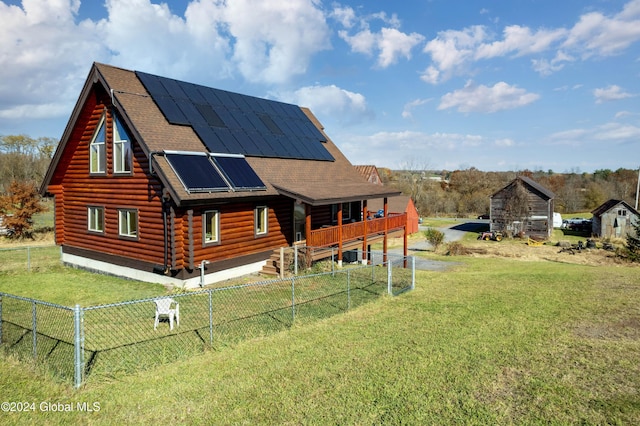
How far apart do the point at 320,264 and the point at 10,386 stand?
44.4 feet

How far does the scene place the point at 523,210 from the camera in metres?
42.8

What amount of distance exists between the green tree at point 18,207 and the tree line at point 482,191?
57724 millimetres

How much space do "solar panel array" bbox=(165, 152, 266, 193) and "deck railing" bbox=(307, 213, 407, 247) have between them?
10.5 feet

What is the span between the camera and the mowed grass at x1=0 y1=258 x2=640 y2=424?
6363 millimetres

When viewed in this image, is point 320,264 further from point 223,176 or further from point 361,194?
point 223,176

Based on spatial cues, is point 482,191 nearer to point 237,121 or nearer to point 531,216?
point 531,216

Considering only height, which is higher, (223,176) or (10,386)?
(223,176)

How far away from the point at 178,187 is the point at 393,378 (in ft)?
33.4

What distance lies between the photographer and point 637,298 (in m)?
14.5

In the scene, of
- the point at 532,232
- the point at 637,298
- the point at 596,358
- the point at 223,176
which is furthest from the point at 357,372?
the point at 532,232

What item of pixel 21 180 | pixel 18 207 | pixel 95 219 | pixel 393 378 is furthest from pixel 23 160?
pixel 393 378

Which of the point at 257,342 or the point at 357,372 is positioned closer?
the point at 357,372

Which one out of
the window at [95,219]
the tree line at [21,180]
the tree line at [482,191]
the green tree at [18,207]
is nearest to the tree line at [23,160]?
the tree line at [21,180]

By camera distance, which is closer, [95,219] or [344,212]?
[95,219]
